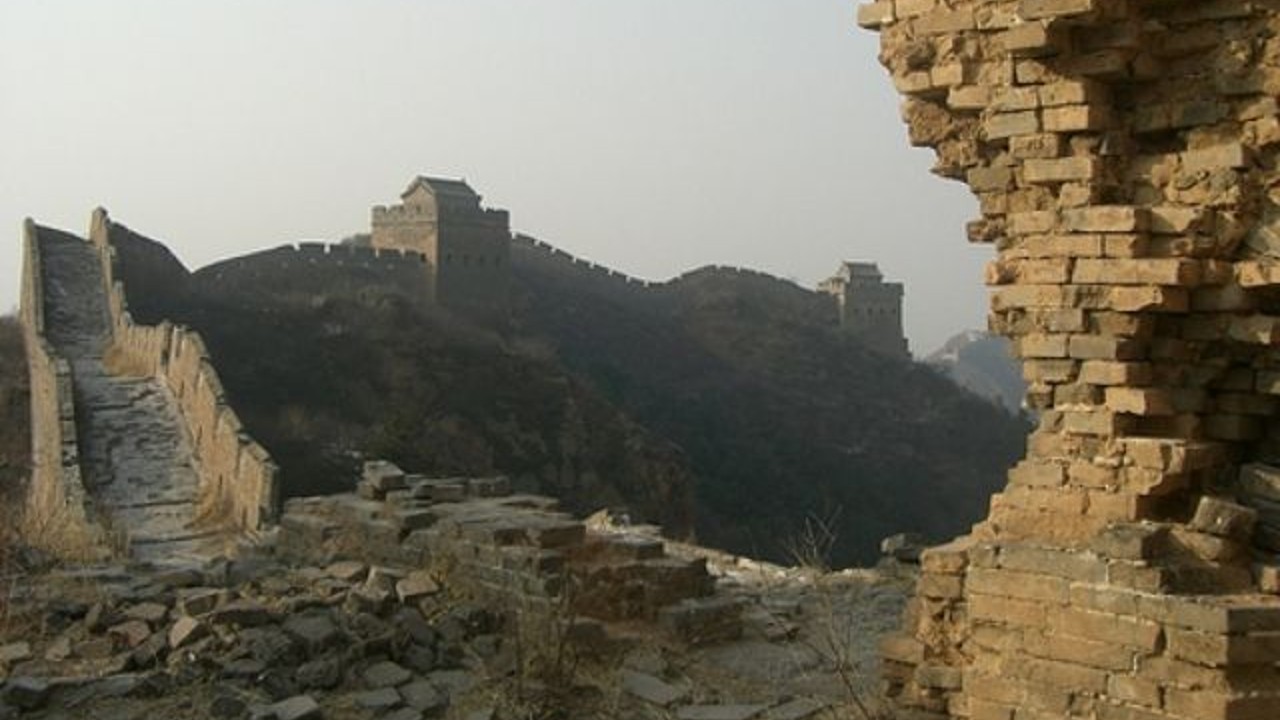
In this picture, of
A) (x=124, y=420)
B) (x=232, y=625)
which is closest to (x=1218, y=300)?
(x=232, y=625)

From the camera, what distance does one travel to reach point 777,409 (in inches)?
1812

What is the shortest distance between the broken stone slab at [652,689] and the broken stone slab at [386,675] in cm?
117

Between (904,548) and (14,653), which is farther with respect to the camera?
(904,548)

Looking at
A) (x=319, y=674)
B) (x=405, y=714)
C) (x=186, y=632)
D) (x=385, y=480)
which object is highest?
(x=385, y=480)

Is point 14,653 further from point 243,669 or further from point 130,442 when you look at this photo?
point 130,442

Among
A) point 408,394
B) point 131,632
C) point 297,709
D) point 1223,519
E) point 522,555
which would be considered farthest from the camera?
point 408,394

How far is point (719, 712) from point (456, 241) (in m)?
36.9

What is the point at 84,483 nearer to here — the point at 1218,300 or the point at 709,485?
the point at 1218,300

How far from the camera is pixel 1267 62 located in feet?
14.4

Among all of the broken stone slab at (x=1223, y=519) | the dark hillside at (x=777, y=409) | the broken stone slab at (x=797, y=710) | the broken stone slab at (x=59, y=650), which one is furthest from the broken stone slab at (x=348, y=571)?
the dark hillside at (x=777, y=409)

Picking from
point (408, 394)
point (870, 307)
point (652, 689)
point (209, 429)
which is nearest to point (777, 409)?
point (870, 307)

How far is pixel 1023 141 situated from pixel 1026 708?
Answer: 2073 millimetres

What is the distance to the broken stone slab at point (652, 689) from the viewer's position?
668 cm

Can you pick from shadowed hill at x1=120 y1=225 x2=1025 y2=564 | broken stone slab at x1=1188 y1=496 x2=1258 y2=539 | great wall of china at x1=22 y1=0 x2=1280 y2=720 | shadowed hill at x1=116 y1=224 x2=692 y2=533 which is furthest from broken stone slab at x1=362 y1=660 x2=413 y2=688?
shadowed hill at x1=116 y1=224 x2=692 y2=533
